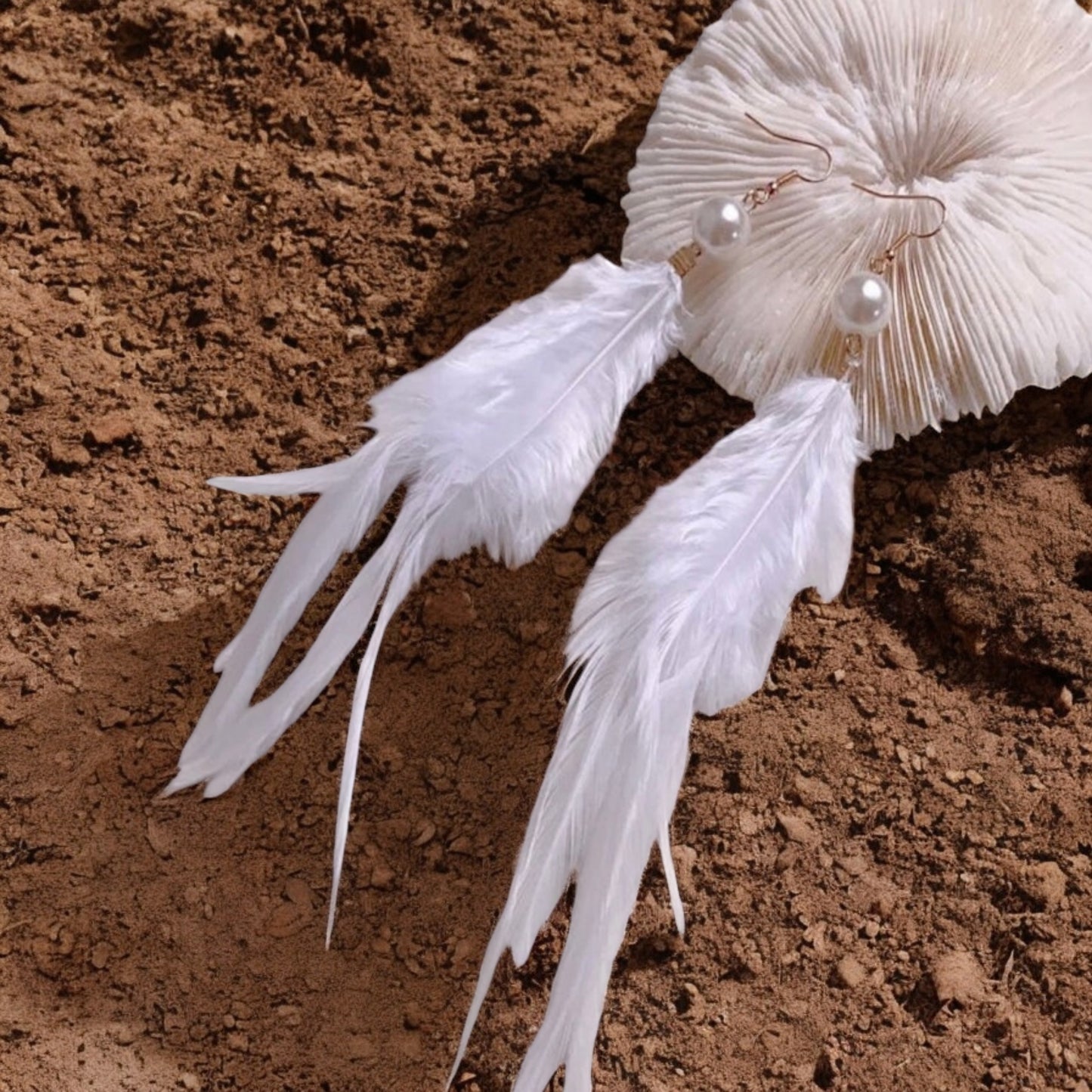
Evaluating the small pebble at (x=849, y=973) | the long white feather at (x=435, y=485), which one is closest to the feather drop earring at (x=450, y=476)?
the long white feather at (x=435, y=485)

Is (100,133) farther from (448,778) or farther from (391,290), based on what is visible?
(448,778)

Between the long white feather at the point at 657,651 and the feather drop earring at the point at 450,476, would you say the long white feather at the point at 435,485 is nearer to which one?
the feather drop earring at the point at 450,476

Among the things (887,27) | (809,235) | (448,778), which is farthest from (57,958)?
(887,27)

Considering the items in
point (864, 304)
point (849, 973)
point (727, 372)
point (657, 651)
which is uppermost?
point (864, 304)

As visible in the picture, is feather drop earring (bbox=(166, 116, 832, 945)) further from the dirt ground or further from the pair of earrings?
the dirt ground

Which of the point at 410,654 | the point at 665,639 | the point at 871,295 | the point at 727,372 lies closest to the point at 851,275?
the point at 871,295

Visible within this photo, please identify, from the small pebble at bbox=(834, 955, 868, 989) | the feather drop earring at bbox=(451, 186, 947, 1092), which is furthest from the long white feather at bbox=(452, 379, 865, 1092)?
the small pebble at bbox=(834, 955, 868, 989)

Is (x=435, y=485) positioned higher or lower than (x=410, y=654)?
higher

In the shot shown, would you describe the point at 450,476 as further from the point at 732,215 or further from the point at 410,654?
the point at 732,215
